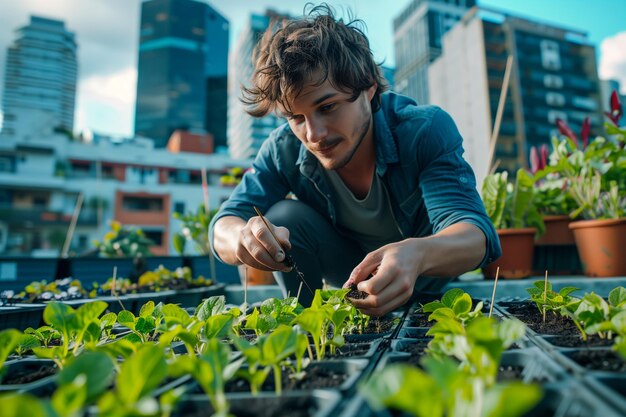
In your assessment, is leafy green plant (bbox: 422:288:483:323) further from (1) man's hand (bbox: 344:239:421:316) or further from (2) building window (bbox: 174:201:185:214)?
(2) building window (bbox: 174:201:185:214)

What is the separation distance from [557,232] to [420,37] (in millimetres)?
48856

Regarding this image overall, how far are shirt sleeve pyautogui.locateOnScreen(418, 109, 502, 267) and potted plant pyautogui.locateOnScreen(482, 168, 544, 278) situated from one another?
27.0 inches

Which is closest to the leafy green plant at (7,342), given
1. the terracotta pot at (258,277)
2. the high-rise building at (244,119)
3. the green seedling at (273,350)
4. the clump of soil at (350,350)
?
the green seedling at (273,350)

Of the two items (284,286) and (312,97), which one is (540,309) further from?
(284,286)

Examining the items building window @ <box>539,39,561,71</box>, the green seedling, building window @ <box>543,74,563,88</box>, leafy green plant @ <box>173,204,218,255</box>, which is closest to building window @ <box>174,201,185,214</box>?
leafy green plant @ <box>173,204,218,255</box>

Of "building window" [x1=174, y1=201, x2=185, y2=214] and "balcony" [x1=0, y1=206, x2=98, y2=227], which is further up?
"building window" [x1=174, y1=201, x2=185, y2=214]

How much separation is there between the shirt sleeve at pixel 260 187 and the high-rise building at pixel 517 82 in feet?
87.0

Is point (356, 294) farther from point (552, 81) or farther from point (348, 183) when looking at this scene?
point (552, 81)

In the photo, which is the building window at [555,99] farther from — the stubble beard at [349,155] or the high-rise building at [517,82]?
the stubble beard at [349,155]

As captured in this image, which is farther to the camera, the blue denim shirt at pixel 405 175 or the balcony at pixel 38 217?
the balcony at pixel 38 217

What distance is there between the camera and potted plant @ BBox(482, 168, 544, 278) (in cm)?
186

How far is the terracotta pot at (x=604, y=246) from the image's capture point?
5.42 feet

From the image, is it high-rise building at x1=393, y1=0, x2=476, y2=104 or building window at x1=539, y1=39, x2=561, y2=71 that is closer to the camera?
building window at x1=539, y1=39, x2=561, y2=71

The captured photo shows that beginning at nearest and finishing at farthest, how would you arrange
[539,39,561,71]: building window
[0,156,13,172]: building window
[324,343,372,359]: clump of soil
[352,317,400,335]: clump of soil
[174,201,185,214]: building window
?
[324,343,372,359]: clump of soil, [352,317,400,335]: clump of soil, [0,156,13,172]: building window, [174,201,185,214]: building window, [539,39,561,71]: building window
